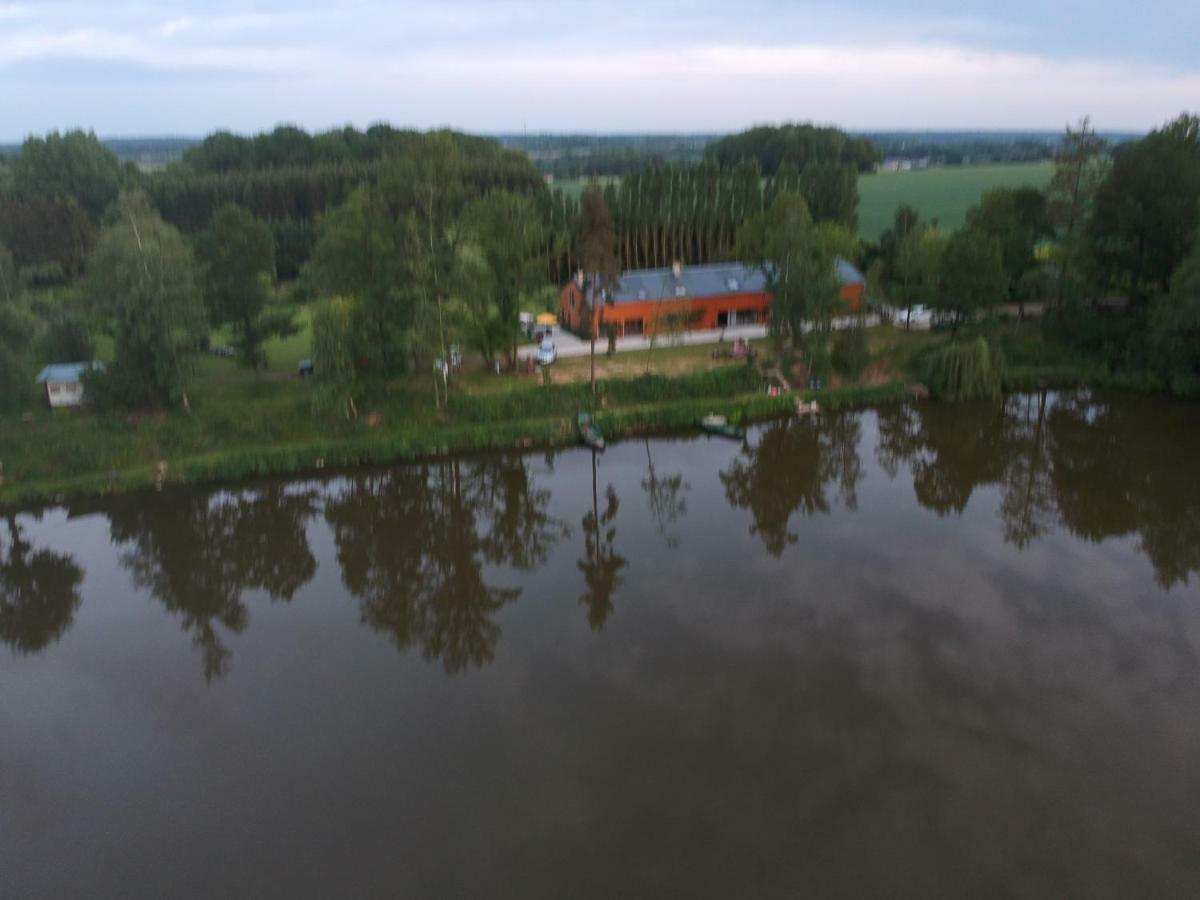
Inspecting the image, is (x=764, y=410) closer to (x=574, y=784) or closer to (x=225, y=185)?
(x=574, y=784)

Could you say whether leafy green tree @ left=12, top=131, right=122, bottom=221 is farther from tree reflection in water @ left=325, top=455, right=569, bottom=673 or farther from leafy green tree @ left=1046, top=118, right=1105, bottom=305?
leafy green tree @ left=1046, top=118, right=1105, bottom=305

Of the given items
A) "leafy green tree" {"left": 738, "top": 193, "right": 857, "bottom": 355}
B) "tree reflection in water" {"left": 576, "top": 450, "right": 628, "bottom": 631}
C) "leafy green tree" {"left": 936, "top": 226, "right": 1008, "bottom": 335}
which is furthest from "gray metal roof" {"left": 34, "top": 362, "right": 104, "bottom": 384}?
"leafy green tree" {"left": 936, "top": 226, "right": 1008, "bottom": 335}

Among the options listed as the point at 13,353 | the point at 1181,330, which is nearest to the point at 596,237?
the point at 13,353

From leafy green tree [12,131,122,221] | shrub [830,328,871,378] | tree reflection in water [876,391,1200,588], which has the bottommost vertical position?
tree reflection in water [876,391,1200,588]

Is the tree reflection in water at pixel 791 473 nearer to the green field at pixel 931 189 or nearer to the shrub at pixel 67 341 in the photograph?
the shrub at pixel 67 341

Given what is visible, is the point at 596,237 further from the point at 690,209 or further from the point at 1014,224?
the point at 690,209

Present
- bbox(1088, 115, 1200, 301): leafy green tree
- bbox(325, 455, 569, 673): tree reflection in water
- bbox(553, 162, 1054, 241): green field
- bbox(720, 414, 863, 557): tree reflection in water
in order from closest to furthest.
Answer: bbox(325, 455, 569, 673): tree reflection in water < bbox(720, 414, 863, 557): tree reflection in water < bbox(1088, 115, 1200, 301): leafy green tree < bbox(553, 162, 1054, 241): green field

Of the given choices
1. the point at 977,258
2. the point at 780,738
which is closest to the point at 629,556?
the point at 780,738
